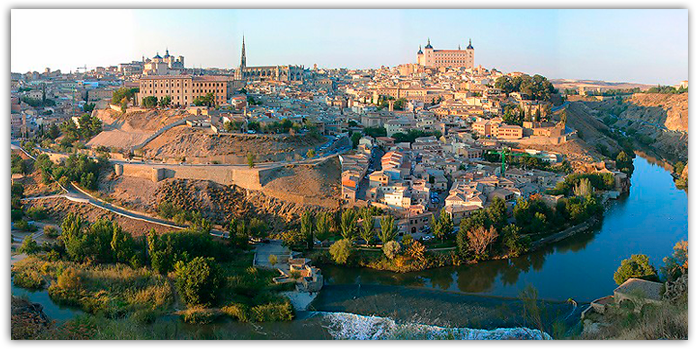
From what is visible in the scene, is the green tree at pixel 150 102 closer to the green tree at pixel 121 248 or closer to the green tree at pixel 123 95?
the green tree at pixel 123 95

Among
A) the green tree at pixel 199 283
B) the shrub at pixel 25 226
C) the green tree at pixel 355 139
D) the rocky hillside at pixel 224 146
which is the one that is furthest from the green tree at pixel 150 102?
the green tree at pixel 199 283

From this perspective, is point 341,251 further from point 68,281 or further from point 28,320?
point 28,320

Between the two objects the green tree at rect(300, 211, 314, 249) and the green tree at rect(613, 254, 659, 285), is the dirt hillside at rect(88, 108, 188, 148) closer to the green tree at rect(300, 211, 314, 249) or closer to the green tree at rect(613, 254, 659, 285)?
the green tree at rect(300, 211, 314, 249)

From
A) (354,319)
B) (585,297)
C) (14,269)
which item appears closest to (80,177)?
(14,269)

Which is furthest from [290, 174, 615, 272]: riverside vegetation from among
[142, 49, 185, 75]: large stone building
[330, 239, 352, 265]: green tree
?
[142, 49, 185, 75]: large stone building

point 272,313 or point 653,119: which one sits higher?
point 653,119

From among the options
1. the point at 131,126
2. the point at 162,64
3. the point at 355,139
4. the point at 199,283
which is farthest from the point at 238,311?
the point at 162,64

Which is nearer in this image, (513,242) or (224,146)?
(513,242)
